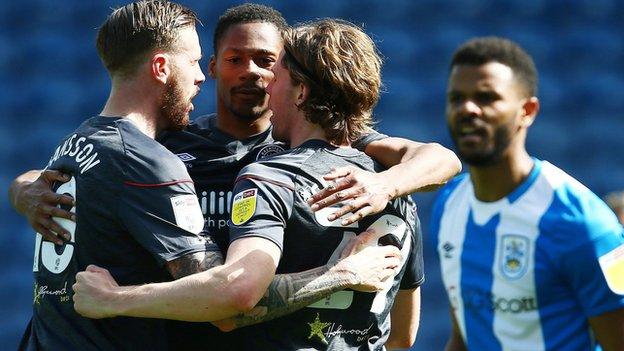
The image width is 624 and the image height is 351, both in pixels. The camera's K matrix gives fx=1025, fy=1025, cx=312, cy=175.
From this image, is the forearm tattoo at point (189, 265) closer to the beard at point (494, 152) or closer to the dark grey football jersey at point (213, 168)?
the dark grey football jersey at point (213, 168)

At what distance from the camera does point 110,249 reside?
3.54m

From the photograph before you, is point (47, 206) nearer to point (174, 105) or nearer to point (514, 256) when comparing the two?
point (174, 105)

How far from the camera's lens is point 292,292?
345cm

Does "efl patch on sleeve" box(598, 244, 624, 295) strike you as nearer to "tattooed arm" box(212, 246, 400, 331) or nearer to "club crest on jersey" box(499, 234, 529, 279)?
"club crest on jersey" box(499, 234, 529, 279)

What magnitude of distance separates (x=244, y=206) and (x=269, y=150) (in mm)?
649

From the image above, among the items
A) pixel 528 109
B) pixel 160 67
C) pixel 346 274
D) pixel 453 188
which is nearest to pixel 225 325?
pixel 346 274

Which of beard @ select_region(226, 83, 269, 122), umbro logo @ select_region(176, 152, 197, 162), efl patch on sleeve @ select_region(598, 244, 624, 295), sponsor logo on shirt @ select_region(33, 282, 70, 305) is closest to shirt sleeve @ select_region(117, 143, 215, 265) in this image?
sponsor logo on shirt @ select_region(33, 282, 70, 305)

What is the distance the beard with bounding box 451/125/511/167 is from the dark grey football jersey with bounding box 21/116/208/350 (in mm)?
970

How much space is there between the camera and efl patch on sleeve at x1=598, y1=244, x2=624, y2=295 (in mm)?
3410

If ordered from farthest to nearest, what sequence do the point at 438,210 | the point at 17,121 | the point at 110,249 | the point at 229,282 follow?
the point at 17,121, the point at 438,210, the point at 110,249, the point at 229,282

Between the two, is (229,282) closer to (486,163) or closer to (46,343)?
(46,343)

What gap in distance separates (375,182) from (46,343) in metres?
1.29

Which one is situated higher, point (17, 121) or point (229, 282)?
point (17, 121)

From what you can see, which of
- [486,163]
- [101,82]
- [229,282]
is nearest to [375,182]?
[486,163]
